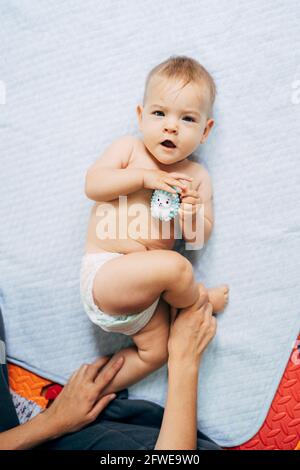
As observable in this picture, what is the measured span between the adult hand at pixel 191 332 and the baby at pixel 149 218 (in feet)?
0.07

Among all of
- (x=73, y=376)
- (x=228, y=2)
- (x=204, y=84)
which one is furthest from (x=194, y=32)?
(x=73, y=376)

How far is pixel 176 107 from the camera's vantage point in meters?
1.08

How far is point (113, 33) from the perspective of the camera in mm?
1291

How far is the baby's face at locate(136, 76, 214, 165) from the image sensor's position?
3.54 ft

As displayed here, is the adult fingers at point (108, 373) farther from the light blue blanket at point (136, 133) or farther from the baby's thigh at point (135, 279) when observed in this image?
the baby's thigh at point (135, 279)

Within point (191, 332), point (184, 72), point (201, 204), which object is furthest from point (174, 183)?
point (191, 332)

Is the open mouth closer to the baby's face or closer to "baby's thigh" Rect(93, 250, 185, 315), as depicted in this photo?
the baby's face

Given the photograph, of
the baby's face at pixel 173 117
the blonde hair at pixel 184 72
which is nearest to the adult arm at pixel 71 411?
the baby's face at pixel 173 117

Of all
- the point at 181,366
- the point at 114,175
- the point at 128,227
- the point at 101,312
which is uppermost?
the point at 114,175

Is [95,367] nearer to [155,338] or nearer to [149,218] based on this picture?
[155,338]

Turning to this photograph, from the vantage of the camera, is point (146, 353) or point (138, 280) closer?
point (138, 280)

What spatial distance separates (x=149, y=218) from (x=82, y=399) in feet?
1.50

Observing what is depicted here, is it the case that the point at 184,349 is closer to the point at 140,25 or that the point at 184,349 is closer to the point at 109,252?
the point at 109,252

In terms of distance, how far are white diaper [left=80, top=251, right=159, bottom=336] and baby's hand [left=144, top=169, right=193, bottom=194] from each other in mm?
188
